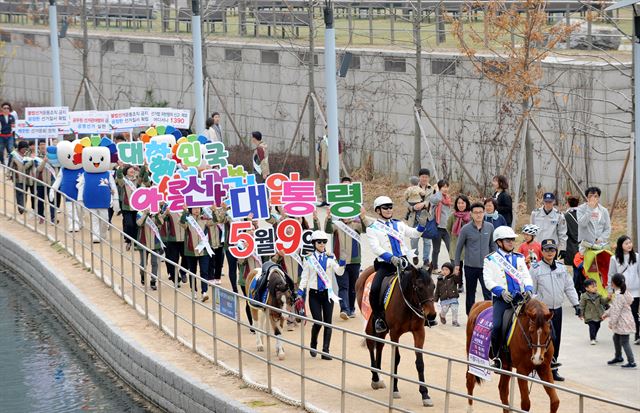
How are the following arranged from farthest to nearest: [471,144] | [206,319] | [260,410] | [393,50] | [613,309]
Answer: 1. [393,50]
2. [471,144]
3. [206,319]
4. [613,309]
5. [260,410]

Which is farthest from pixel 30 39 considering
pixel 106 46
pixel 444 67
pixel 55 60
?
pixel 444 67

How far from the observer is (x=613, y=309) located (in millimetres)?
17625

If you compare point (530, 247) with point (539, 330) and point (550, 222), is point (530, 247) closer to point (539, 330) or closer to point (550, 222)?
point (550, 222)

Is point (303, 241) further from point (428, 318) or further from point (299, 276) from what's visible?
point (428, 318)

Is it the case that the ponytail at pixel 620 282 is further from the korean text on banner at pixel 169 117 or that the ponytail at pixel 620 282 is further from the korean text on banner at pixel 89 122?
the korean text on banner at pixel 89 122

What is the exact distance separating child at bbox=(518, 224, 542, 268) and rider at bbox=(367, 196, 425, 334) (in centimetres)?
147

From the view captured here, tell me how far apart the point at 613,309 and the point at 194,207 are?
7422 millimetres

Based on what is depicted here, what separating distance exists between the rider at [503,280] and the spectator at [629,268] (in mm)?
3201

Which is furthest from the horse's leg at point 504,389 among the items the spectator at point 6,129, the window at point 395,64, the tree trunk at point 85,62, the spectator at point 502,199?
the tree trunk at point 85,62

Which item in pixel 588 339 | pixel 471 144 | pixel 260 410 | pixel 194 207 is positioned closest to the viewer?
pixel 260 410

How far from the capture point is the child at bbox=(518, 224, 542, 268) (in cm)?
1819

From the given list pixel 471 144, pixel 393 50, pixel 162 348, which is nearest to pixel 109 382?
pixel 162 348

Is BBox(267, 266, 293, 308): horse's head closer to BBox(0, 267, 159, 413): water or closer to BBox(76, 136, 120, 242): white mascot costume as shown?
BBox(0, 267, 159, 413): water

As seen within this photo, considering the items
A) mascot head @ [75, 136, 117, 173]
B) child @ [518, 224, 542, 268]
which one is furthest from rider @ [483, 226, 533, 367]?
mascot head @ [75, 136, 117, 173]
